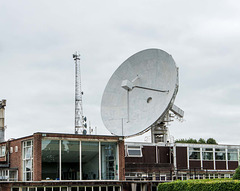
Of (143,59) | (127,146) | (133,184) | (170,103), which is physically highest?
(143,59)

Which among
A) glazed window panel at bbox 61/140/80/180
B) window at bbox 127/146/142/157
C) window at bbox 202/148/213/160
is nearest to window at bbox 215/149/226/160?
window at bbox 202/148/213/160

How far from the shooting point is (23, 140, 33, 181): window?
109ft

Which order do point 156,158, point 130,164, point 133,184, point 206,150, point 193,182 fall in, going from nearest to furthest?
point 193,182, point 133,184, point 130,164, point 156,158, point 206,150

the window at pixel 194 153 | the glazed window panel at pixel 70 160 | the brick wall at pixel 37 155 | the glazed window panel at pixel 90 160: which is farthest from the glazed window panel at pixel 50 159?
the window at pixel 194 153

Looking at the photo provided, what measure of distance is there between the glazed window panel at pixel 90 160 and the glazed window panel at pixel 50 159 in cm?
211

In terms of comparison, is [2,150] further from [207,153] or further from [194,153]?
[207,153]

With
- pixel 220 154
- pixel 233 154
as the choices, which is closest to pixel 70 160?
pixel 220 154

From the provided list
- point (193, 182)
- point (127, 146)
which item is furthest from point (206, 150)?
point (193, 182)

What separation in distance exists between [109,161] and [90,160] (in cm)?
166

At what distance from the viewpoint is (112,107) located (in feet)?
164

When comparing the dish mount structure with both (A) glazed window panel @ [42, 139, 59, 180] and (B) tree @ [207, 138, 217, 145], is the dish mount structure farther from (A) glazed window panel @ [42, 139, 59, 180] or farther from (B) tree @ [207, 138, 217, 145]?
(B) tree @ [207, 138, 217, 145]

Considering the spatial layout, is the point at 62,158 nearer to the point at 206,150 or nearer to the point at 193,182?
the point at 193,182

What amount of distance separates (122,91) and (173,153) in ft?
28.7

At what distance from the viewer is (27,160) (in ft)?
111
